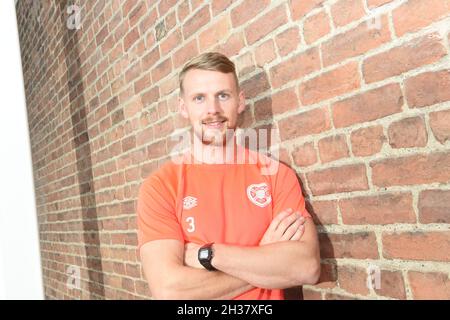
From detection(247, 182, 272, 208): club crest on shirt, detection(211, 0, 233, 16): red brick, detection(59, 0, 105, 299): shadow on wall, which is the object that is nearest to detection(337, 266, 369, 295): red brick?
detection(247, 182, 272, 208): club crest on shirt

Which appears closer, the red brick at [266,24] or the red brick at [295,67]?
the red brick at [295,67]

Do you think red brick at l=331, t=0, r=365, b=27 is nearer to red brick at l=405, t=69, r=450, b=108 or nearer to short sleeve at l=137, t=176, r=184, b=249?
red brick at l=405, t=69, r=450, b=108

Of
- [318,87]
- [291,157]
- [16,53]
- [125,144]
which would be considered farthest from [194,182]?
[125,144]

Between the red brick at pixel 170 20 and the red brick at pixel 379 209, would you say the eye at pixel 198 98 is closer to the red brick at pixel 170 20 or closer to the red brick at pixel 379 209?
the red brick at pixel 379 209

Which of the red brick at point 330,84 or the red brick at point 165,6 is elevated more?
the red brick at point 165,6

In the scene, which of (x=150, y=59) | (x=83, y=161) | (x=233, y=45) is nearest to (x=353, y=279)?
(x=233, y=45)

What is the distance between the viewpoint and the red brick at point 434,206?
1248 millimetres

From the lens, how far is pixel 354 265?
1539 millimetres

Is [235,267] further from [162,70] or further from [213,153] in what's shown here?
[162,70]

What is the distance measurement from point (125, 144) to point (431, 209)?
194 cm

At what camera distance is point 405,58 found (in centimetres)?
131

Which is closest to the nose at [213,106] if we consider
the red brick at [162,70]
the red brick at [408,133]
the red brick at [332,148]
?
the red brick at [332,148]

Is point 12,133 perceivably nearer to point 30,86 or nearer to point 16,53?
point 16,53

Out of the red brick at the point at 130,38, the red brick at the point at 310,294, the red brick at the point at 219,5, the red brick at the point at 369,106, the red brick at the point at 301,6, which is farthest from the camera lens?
the red brick at the point at 130,38
